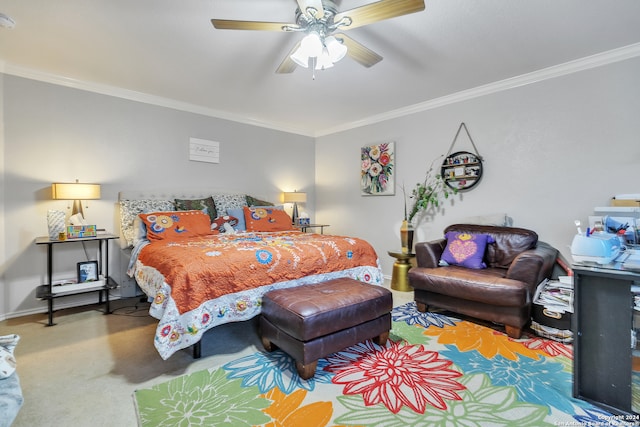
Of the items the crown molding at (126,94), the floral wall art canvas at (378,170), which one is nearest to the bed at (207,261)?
the crown molding at (126,94)

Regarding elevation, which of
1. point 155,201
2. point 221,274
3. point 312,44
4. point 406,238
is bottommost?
point 221,274

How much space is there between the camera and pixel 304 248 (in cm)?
267

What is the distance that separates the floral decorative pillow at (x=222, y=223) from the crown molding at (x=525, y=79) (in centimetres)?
253

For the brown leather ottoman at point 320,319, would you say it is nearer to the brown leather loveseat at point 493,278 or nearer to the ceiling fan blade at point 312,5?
the brown leather loveseat at point 493,278

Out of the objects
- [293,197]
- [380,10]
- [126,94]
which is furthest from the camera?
[293,197]

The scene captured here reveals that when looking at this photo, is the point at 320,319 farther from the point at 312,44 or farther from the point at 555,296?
the point at 555,296

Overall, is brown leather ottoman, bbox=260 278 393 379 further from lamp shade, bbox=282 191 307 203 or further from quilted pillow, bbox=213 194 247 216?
lamp shade, bbox=282 191 307 203

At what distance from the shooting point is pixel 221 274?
2.16 metres

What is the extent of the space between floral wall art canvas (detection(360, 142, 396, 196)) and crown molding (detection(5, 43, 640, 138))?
44 cm

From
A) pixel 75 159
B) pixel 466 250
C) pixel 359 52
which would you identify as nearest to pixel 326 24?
pixel 359 52

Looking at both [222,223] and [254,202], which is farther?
[254,202]

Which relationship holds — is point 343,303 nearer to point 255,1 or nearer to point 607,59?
point 255,1

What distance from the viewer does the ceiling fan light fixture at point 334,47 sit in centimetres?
203

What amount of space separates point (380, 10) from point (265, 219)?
9.08 feet
